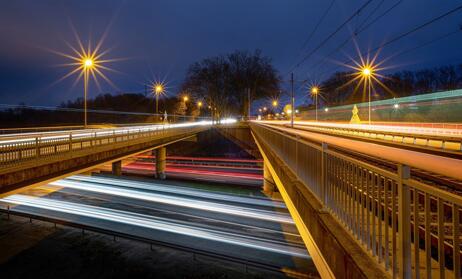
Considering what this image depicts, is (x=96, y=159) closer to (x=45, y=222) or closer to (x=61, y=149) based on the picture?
(x=61, y=149)

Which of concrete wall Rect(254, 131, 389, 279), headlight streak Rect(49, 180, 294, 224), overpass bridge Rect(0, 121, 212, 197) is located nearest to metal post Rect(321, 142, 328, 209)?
concrete wall Rect(254, 131, 389, 279)

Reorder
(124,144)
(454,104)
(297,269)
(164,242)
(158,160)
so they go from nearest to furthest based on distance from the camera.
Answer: (297,269) < (164,242) < (124,144) < (454,104) < (158,160)

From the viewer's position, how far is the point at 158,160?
157 ft

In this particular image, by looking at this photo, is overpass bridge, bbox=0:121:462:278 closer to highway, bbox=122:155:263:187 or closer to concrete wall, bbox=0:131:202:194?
concrete wall, bbox=0:131:202:194

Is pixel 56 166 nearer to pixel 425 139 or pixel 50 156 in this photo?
pixel 50 156

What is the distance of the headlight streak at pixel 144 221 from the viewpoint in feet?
61.1

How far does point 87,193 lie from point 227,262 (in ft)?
64.8

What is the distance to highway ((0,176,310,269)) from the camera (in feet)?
61.5

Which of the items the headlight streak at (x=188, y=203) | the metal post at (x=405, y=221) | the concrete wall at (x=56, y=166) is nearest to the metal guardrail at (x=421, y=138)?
the headlight streak at (x=188, y=203)

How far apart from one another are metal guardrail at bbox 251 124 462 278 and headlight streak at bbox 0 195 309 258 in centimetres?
1130

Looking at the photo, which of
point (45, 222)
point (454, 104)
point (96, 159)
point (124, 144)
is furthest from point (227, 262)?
point (454, 104)

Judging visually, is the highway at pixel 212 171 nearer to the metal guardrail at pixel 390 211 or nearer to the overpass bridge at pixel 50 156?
the overpass bridge at pixel 50 156

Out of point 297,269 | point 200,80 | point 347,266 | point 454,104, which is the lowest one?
point 297,269

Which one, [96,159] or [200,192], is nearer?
[96,159]
